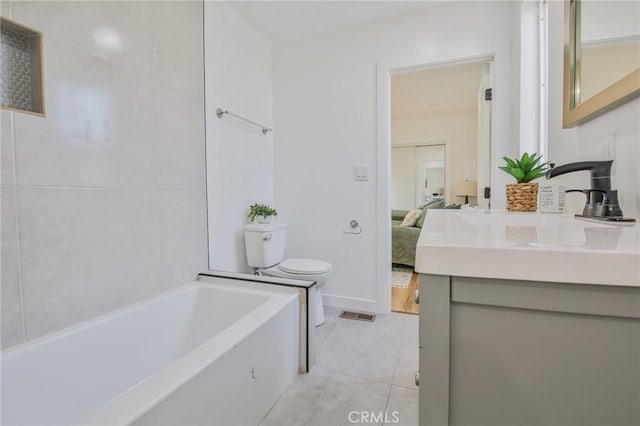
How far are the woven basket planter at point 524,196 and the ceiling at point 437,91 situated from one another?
2.10m

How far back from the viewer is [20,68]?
3.61ft

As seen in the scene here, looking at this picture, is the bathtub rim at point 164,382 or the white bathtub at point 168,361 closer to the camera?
the bathtub rim at point 164,382

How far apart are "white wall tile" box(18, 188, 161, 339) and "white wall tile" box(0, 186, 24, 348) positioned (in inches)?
0.9

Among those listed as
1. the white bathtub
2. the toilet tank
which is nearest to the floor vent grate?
the toilet tank

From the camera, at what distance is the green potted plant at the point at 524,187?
1330 mm

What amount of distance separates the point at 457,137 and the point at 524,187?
4181 millimetres

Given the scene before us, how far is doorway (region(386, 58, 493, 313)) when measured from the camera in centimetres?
289

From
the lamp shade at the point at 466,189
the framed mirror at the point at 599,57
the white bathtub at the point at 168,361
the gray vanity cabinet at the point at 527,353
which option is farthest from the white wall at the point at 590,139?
the lamp shade at the point at 466,189

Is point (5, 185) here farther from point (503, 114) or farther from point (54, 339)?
point (503, 114)

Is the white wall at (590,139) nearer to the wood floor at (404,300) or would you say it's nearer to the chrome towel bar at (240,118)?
the wood floor at (404,300)

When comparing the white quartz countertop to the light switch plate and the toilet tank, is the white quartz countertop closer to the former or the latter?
the toilet tank

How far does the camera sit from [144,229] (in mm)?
1534

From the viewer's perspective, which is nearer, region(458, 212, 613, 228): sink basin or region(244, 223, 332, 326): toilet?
region(458, 212, 613, 228): sink basin

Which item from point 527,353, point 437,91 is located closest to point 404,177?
point 437,91
